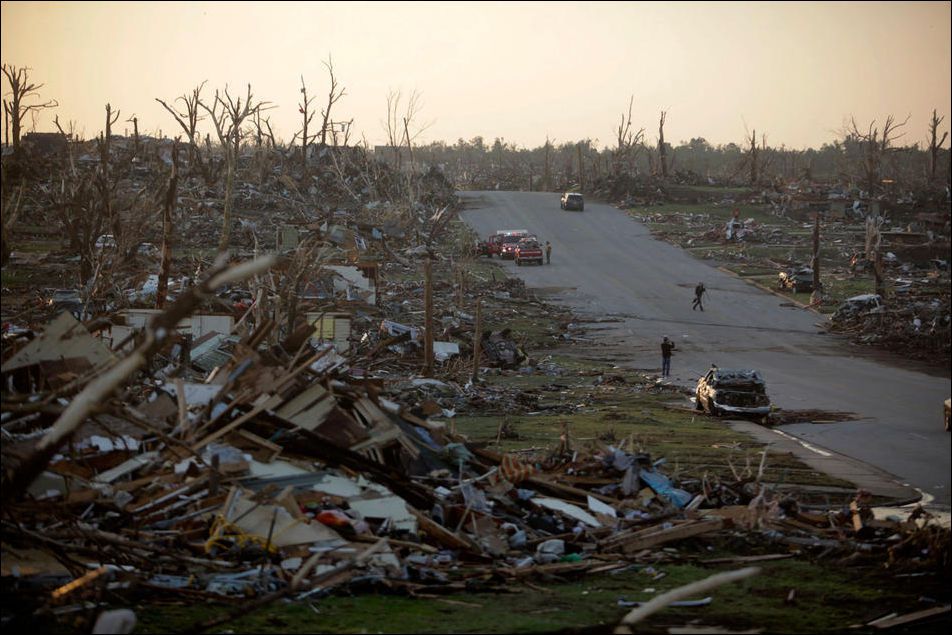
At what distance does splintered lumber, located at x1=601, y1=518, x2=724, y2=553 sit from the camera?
1198cm

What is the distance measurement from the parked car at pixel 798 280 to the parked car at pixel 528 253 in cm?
1237

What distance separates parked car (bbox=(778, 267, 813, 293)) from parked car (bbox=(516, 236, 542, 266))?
12369 mm

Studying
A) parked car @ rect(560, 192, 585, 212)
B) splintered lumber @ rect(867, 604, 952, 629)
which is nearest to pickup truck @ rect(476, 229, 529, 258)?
parked car @ rect(560, 192, 585, 212)

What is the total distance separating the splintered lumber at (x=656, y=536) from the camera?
12.0 metres

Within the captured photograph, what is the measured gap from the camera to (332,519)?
10758 mm

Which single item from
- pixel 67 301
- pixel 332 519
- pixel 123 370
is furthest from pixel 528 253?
pixel 123 370

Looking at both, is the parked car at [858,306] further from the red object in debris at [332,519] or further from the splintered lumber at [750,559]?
the red object in debris at [332,519]

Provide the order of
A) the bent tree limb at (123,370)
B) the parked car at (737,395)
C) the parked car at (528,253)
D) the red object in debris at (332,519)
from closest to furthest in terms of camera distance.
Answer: the bent tree limb at (123,370) < the red object in debris at (332,519) < the parked car at (737,395) < the parked car at (528,253)

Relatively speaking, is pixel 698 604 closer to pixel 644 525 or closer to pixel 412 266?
pixel 644 525

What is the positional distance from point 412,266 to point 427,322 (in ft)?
70.0

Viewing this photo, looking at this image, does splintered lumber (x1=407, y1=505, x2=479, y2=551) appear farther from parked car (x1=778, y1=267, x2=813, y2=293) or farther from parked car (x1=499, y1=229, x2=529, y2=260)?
parked car (x1=499, y1=229, x2=529, y2=260)

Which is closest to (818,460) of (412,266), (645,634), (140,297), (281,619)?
(645,634)

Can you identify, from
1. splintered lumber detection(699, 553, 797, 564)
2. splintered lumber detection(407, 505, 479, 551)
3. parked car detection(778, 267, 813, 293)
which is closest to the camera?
splintered lumber detection(407, 505, 479, 551)

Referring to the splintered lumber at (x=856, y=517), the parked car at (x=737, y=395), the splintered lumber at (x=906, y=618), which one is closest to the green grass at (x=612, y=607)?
the splintered lumber at (x=906, y=618)
